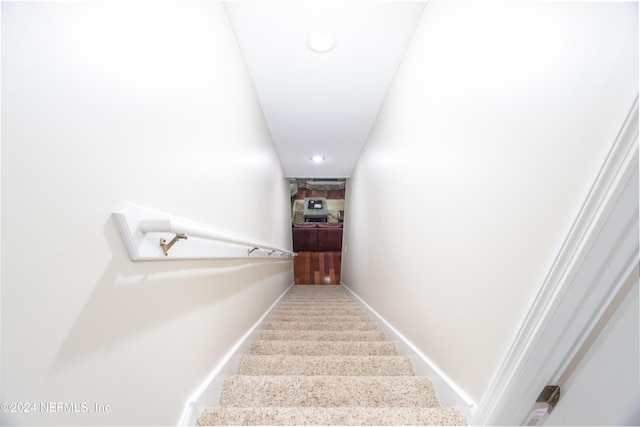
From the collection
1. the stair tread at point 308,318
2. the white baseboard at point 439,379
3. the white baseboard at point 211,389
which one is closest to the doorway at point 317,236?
the stair tread at point 308,318

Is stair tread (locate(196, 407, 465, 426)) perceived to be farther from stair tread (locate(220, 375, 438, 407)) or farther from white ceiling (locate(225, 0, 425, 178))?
white ceiling (locate(225, 0, 425, 178))

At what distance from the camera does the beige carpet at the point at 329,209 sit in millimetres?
9633

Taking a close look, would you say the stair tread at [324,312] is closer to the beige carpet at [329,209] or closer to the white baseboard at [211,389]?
the white baseboard at [211,389]

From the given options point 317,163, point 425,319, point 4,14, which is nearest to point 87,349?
point 4,14

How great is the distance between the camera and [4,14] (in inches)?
14.9

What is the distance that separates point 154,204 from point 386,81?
1.97 meters

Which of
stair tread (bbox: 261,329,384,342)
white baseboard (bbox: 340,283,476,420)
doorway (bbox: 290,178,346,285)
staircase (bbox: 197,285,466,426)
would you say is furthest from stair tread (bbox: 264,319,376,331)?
doorway (bbox: 290,178,346,285)

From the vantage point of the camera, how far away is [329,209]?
981 cm

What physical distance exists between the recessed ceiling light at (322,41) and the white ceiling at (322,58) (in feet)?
0.08

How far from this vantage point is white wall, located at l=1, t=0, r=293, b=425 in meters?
0.39

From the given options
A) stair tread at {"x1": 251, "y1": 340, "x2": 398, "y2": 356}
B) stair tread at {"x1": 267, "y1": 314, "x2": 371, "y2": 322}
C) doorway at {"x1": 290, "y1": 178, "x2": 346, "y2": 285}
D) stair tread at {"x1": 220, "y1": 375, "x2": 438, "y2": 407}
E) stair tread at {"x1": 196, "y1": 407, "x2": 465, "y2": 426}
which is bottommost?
doorway at {"x1": 290, "y1": 178, "x2": 346, "y2": 285}

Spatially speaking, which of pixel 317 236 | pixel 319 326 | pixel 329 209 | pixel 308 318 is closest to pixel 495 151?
pixel 319 326

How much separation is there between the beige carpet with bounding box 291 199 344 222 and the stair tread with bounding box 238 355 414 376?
8235 millimetres

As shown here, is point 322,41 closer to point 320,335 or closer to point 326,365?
point 326,365
